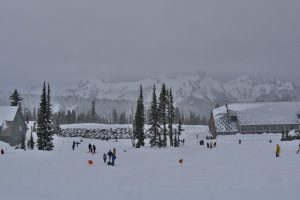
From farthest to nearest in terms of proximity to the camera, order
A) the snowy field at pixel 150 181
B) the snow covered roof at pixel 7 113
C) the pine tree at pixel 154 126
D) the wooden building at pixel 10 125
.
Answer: the snow covered roof at pixel 7 113, the wooden building at pixel 10 125, the pine tree at pixel 154 126, the snowy field at pixel 150 181

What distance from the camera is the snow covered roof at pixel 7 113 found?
258 feet

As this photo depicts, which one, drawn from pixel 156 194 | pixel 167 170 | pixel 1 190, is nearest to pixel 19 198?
pixel 1 190

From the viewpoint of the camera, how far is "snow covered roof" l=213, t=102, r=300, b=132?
114688 millimetres

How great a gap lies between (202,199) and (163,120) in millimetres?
53831

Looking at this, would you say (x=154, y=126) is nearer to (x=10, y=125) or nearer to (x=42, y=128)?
(x=42, y=128)

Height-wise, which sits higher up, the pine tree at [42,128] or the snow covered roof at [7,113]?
the snow covered roof at [7,113]

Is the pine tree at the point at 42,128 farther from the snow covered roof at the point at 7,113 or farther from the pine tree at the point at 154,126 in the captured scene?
the pine tree at the point at 154,126

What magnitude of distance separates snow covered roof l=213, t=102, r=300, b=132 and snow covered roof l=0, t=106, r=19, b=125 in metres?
58.0

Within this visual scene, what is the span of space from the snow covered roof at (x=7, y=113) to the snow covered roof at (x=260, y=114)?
5798cm

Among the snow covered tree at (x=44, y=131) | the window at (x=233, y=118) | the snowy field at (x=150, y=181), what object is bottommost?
the snowy field at (x=150, y=181)

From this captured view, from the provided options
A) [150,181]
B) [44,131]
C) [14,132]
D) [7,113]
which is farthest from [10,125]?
[150,181]

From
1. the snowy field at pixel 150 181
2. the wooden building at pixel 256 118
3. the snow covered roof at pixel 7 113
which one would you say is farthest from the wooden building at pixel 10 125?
the wooden building at pixel 256 118

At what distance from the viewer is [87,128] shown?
154m

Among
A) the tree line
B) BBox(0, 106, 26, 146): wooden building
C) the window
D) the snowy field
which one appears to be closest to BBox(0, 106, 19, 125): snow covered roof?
BBox(0, 106, 26, 146): wooden building
